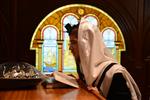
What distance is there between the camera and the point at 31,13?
4520mm

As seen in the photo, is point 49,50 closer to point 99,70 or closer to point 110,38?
point 110,38

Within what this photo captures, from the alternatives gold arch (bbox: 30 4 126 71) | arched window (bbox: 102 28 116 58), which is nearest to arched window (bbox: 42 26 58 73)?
gold arch (bbox: 30 4 126 71)

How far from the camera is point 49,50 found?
15.6ft

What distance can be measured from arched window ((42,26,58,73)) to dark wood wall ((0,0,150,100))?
0.23 meters

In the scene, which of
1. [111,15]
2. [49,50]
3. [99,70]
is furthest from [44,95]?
[111,15]

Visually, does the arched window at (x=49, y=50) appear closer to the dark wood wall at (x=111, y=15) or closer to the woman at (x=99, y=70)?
the dark wood wall at (x=111, y=15)

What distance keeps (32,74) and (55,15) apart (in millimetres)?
3010

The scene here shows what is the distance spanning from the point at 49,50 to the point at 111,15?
1.19 m

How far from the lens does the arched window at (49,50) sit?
4703mm

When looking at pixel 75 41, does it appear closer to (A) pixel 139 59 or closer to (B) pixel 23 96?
(B) pixel 23 96

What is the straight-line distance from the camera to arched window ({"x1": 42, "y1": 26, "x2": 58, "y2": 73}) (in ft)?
15.4

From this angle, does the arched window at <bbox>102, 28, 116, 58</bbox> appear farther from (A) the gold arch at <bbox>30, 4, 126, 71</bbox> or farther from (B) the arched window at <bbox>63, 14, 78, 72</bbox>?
(B) the arched window at <bbox>63, 14, 78, 72</bbox>

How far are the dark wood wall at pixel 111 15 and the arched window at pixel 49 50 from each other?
23 centimetres

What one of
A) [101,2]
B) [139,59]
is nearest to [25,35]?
[101,2]
